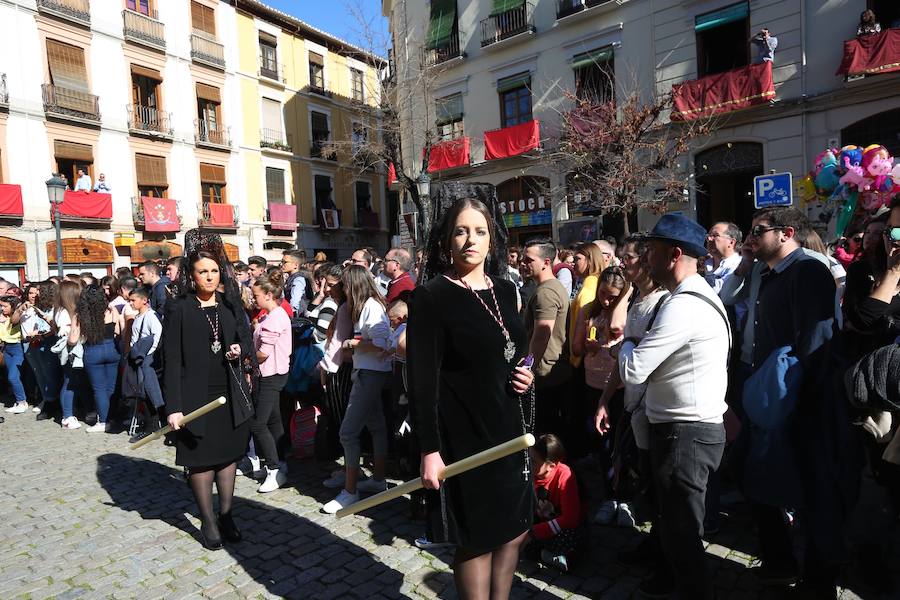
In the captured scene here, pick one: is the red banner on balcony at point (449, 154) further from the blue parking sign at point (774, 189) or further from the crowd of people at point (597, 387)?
the crowd of people at point (597, 387)

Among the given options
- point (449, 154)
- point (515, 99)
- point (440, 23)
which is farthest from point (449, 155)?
point (440, 23)

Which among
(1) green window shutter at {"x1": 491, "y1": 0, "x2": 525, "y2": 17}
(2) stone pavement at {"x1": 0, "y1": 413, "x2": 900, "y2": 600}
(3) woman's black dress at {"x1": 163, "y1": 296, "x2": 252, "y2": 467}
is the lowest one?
(2) stone pavement at {"x1": 0, "y1": 413, "x2": 900, "y2": 600}

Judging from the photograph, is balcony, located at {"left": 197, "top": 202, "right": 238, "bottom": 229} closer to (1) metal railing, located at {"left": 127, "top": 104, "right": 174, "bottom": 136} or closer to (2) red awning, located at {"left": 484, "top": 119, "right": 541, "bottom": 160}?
(1) metal railing, located at {"left": 127, "top": 104, "right": 174, "bottom": 136}

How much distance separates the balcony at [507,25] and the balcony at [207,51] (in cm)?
1306

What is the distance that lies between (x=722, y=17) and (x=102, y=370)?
52.7 ft

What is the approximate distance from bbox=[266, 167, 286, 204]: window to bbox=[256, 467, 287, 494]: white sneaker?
2501 cm

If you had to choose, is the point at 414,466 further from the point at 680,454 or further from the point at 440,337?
the point at 680,454

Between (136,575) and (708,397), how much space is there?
3.51m

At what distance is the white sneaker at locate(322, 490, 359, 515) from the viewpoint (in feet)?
14.2

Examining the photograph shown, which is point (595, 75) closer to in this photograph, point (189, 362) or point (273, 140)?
point (189, 362)

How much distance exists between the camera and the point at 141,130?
2272 cm

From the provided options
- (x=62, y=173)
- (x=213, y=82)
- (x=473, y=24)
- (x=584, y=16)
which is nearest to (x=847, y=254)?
(x=584, y=16)

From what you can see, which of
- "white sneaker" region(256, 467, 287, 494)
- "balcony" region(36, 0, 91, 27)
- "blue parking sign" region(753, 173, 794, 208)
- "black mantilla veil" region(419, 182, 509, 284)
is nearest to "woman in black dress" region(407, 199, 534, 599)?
"black mantilla veil" region(419, 182, 509, 284)

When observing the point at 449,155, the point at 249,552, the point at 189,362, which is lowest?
the point at 249,552
